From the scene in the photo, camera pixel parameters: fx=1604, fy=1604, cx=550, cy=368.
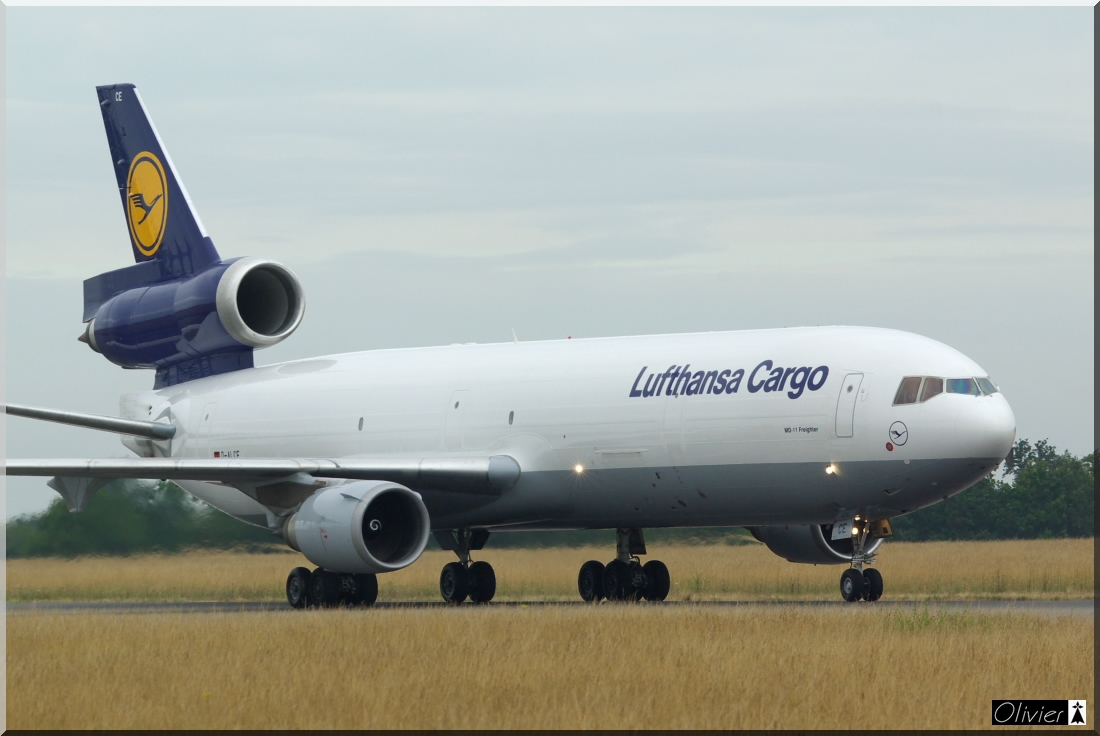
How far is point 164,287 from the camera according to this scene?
26688 millimetres

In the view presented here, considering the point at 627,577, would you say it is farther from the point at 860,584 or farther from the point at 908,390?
the point at 908,390

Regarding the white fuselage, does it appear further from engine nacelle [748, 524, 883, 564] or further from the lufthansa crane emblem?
the lufthansa crane emblem

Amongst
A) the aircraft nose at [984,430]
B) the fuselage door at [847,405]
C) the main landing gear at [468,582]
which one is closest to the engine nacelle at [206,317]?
the main landing gear at [468,582]

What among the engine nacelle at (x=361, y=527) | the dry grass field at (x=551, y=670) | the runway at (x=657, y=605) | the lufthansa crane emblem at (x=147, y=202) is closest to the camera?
the dry grass field at (x=551, y=670)

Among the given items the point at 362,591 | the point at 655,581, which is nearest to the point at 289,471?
the point at 362,591

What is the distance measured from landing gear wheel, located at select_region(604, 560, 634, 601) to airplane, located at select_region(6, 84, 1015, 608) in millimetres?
21

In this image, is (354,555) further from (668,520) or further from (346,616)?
(668,520)

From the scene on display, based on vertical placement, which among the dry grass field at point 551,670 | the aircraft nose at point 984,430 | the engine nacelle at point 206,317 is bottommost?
the dry grass field at point 551,670

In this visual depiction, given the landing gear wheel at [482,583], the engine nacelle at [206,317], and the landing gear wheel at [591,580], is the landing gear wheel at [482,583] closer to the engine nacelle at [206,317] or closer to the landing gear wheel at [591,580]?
the landing gear wheel at [591,580]

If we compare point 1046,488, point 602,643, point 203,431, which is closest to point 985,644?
point 602,643

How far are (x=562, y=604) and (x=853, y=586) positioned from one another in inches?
159

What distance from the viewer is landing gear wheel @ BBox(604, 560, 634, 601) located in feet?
76.7

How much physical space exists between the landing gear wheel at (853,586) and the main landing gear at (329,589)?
6264 millimetres

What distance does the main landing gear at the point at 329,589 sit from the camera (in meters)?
21.4
